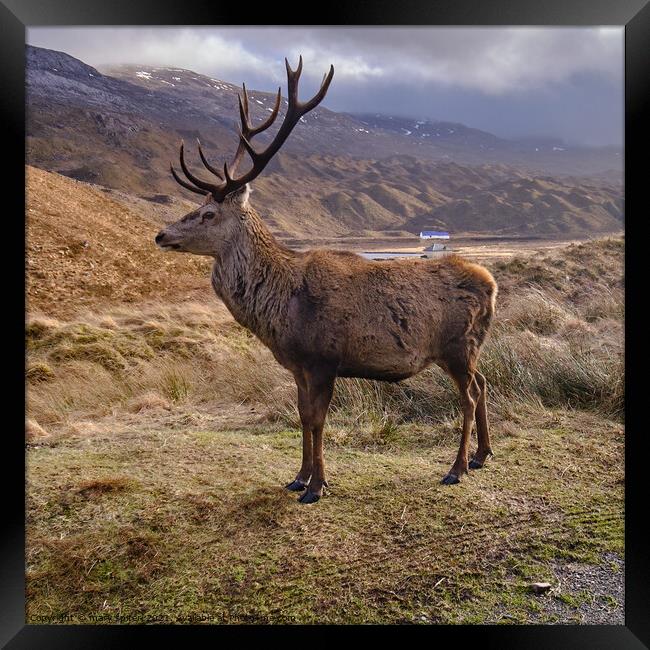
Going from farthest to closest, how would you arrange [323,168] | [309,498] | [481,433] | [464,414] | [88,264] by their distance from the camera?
[323,168] → [88,264] → [481,433] → [464,414] → [309,498]

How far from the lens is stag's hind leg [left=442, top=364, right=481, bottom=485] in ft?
15.5

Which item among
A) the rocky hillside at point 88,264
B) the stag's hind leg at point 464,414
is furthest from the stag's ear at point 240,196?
the rocky hillside at point 88,264

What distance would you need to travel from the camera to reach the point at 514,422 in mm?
5926

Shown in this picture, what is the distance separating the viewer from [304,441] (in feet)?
14.8

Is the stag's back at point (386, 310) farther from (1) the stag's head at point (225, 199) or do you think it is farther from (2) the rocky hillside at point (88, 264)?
(2) the rocky hillside at point (88, 264)

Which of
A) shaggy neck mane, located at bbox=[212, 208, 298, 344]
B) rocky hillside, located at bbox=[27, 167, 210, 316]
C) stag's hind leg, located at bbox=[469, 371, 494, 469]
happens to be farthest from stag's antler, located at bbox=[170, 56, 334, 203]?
rocky hillside, located at bbox=[27, 167, 210, 316]

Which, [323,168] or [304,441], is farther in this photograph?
[323,168]

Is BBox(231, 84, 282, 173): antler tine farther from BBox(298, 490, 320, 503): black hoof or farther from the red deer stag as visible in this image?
BBox(298, 490, 320, 503): black hoof

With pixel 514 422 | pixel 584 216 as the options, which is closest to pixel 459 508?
pixel 514 422

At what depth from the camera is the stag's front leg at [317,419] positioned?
4.34 m

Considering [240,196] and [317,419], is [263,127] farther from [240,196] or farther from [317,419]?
[317,419]

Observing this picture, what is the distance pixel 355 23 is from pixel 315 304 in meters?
1.98

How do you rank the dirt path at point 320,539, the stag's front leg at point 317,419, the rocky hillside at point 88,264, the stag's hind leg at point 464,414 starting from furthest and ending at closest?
the rocky hillside at point 88,264
the stag's hind leg at point 464,414
the stag's front leg at point 317,419
the dirt path at point 320,539

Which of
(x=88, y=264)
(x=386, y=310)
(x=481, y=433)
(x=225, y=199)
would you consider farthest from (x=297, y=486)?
(x=88, y=264)
